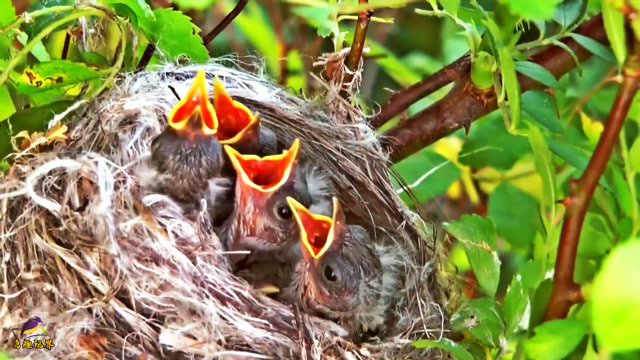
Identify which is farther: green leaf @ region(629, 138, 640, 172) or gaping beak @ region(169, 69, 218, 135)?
gaping beak @ region(169, 69, 218, 135)

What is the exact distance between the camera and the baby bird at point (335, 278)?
0.96 metres

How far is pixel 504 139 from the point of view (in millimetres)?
1138

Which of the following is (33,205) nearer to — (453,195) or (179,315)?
(179,315)

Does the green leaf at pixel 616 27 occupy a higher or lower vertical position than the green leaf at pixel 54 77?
higher

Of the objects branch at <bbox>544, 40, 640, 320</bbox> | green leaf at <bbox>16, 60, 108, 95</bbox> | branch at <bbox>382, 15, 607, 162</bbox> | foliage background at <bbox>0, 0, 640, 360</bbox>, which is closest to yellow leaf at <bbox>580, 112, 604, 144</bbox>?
foliage background at <bbox>0, 0, 640, 360</bbox>

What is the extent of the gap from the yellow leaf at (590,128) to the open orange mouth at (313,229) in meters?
0.37

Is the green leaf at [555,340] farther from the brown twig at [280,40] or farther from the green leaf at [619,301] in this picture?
the brown twig at [280,40]

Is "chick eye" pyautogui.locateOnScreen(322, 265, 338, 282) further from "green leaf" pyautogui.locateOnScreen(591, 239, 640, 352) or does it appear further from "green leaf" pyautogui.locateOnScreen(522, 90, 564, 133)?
"green leaf" pyautogui.locateOnScreen(591, 239, 640, 352)

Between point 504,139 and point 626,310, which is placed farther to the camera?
point 504,139

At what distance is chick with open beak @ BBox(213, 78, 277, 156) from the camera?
3.25ft

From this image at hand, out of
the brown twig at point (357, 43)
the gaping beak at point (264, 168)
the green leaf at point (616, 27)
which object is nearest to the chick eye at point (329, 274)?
the gaping beak at point (264, 168)

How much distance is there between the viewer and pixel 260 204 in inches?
38.9

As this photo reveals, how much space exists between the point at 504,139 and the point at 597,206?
339 millimetres

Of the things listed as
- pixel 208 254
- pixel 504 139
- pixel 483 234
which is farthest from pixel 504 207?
pixel 208 254
